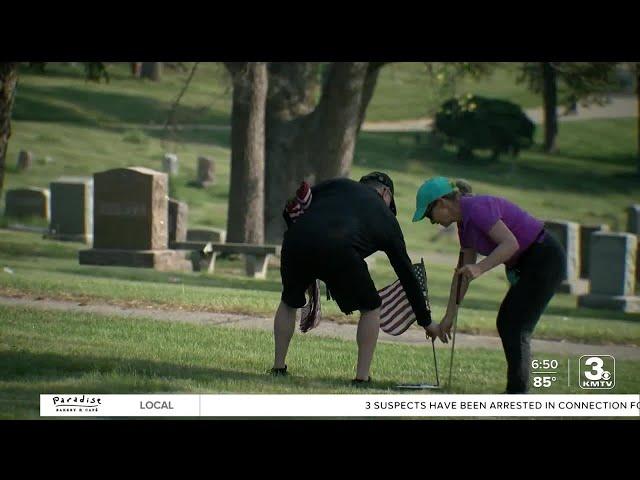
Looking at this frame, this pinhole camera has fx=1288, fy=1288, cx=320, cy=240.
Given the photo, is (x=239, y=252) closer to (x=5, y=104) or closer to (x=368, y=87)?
(x=368, y=87)

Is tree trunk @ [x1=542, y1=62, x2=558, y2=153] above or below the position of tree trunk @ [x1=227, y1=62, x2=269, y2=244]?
above

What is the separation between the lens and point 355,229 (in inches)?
371

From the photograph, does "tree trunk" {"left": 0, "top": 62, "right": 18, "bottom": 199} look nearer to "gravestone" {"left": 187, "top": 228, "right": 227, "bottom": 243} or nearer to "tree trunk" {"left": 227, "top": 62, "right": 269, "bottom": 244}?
"tree trunk" {"left": 227, "top": 62, "right": 269, "bottom": 244}

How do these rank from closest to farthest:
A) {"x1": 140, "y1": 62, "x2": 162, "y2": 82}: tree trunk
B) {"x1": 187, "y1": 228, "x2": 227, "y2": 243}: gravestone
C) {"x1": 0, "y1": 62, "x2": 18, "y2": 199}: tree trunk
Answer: {"x1": 0, "y1": 62, "x2": 18, "y2": 199}: tree trunk → {"x1": 187, "y1": 228, "x2": 227, "y2": 243}: gravestone → {"x1": 140, "y1": 62, "x2": 162, "y2": 82}: tree trunk

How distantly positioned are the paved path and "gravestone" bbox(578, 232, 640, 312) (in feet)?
19.6

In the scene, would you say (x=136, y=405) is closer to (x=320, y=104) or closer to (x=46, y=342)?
(x=46, y=342)

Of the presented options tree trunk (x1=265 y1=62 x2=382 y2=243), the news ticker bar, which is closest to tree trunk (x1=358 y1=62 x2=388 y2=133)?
tree trunk (x1=265 y1=62 x2=382 y2=243)

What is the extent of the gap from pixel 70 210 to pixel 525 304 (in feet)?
52.7

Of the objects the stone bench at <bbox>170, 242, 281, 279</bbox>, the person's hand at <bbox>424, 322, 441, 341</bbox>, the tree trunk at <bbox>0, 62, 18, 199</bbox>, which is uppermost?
the tree trunk at <bbox>0, 62, 18, 199</bbox>

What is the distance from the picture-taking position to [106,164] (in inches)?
1323

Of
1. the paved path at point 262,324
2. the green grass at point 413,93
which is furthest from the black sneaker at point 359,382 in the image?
the green grass at point 413,93

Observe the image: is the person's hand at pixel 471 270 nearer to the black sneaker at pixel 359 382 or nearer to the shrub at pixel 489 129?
the black sneaker at pixel 359 382

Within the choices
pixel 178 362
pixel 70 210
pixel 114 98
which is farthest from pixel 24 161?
pixel 178 362

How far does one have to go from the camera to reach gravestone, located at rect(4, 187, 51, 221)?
2573 centimetres
